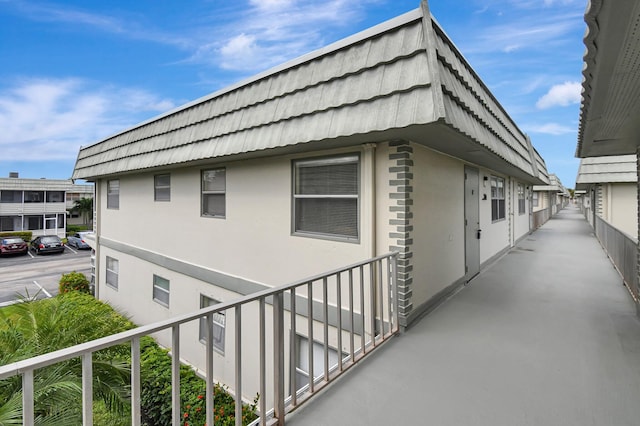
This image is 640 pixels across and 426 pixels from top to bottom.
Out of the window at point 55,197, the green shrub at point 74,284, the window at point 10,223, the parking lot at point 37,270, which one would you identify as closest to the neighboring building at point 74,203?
the window at point 55,197

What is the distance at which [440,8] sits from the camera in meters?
3.40

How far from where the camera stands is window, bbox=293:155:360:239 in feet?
13.1

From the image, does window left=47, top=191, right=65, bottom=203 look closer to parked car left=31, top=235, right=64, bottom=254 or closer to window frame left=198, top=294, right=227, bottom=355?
parked car left=31, top=235, right=64, bottom=254

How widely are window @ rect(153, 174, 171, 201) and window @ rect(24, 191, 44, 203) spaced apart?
95.6 feet

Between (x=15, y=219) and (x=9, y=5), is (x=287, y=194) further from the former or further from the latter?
(x=15, y=219)

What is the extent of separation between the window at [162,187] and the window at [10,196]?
95.0 ft

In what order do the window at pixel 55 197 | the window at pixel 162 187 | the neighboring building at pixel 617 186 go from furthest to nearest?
the window at pixel 55 197
the neighboring building at pixel 617 186
the window at pixel 162 187

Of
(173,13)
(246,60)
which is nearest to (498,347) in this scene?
(173,13)

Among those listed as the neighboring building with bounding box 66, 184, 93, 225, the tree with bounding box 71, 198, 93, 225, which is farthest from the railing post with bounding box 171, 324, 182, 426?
the neighboring building with bounding box 66, 184, 93, 225

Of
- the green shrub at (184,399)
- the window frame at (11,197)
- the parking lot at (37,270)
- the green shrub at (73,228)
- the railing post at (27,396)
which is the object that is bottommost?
the parking lot at (37,270)

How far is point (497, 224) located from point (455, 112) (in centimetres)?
619

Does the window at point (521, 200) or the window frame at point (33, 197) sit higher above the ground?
the window frame at point (33, 197)

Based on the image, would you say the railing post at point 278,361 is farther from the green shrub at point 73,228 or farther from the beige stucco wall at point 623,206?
the green shrub at point 73,228

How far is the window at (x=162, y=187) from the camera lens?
7383 millimetres
